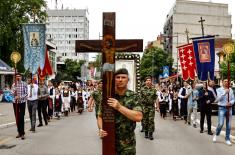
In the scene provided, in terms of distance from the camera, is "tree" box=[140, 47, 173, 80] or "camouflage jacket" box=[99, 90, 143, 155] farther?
"tree" box=[140, 47, 173, 80]

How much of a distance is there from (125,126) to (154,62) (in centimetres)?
9882

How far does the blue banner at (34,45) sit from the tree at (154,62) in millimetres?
78728

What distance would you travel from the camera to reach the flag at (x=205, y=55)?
19489mm

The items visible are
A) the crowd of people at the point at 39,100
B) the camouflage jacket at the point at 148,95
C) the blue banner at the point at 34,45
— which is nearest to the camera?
the crowd of people at the point at 39,100

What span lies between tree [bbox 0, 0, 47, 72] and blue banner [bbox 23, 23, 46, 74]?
33.0 metres

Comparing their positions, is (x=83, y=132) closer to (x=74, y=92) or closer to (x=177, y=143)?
(x=177, y=143)

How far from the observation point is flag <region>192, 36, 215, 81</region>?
767 inches

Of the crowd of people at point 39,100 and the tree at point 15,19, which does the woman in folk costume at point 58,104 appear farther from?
the tree at point 15,19

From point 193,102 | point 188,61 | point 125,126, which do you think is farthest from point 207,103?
point 188,61

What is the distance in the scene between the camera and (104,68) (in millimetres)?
5676

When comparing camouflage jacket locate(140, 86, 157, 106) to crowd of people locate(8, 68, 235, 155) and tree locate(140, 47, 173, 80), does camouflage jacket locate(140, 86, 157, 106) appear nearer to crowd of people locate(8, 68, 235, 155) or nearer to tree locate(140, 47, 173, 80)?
crowd of people locate(8, 68, 235, 155)

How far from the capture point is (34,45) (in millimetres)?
22031

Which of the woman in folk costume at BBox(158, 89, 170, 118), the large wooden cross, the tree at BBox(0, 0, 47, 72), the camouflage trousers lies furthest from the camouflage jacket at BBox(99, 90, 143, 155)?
the tree at BBox(0, 0, 47, 72)

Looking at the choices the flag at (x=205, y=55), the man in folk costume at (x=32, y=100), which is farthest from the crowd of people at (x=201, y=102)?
the man in folk costume at (x=32, y=100)
